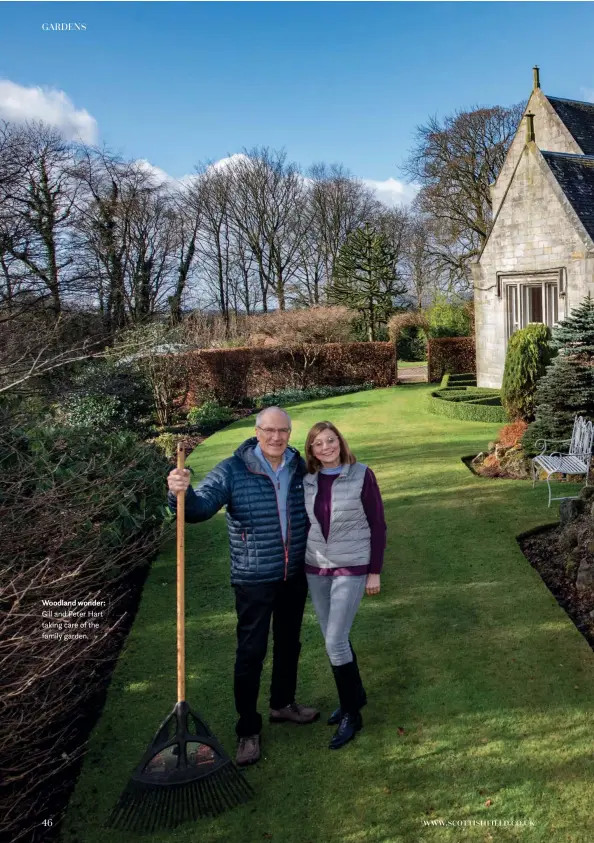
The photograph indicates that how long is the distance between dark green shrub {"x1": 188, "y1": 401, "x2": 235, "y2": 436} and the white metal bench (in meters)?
10.5

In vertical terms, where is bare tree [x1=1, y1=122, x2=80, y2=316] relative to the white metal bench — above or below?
above

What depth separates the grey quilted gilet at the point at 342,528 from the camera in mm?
3668

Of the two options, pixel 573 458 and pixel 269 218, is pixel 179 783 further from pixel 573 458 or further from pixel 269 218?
pixel 269 218

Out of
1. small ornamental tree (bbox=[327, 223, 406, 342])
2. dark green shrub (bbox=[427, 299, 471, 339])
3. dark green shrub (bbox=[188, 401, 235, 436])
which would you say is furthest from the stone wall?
small ornamental tree (bbox=[327, 223, 406, 342])

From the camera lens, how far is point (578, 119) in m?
19.7

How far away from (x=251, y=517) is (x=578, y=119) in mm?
20787

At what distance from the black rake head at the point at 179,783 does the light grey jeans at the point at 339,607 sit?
31.8 inches

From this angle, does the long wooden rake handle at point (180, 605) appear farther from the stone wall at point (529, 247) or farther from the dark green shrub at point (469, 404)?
the stone wall at point (529, 247)

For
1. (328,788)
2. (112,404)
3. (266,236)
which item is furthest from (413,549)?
(266,236)

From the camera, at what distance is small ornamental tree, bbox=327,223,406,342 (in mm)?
34750

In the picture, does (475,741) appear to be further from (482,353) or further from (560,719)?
(482,353)

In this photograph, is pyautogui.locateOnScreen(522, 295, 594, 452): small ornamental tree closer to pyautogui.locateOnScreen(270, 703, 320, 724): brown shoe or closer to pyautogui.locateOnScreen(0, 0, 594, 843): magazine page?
pyautogui.locateOnScreen(0, 0, 594, 843): magazine page

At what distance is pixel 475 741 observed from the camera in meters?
3.75

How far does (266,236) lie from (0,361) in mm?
32997
